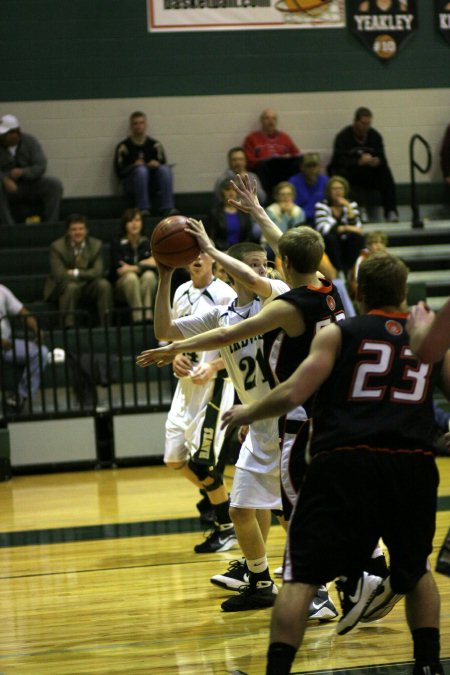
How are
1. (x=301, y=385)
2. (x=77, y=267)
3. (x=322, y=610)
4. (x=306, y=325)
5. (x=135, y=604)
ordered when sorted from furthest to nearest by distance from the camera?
(x=77, y=267), (x=135, y=604), (x=322, y=610), (x=306, y=325), (x=301, y=385)

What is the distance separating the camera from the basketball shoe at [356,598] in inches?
151

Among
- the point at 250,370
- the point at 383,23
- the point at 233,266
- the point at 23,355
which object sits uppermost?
the point at 383,23

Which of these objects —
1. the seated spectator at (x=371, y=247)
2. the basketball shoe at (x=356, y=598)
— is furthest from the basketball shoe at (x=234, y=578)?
the seated spectator at (x=371, y=247)

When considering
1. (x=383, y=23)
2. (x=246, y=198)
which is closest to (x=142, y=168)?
(x=383, y=23)

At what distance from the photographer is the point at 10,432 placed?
30.7 feet

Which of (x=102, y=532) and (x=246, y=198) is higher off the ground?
(x=246, y=198)

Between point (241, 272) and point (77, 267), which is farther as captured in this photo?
point (77, 267)

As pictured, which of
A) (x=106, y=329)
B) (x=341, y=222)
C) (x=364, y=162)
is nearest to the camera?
(x=106, y=329)

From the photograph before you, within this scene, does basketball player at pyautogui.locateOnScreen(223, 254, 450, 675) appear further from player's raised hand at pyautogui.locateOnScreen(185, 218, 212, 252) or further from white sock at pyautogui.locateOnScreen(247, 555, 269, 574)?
white sock at pyautogui.locateOnScreen(247, 555, 269, 574)

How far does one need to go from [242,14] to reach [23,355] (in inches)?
238

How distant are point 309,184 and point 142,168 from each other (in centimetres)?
197

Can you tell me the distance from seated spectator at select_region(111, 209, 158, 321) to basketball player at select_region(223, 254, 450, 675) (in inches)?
265

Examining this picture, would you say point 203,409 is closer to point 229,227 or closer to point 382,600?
point 382,600

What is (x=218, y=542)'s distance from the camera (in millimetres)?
6270
